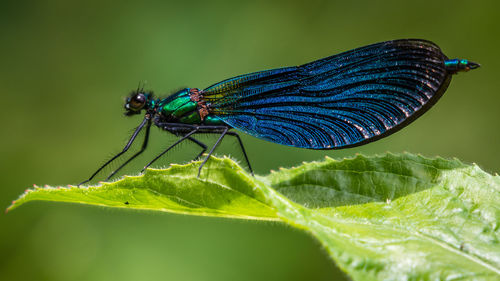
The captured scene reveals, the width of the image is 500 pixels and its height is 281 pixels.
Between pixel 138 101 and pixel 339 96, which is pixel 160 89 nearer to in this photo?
pixel 138 101

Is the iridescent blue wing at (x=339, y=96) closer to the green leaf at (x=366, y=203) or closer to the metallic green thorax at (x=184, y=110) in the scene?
the metallic green thorax at (x=184, y=110)

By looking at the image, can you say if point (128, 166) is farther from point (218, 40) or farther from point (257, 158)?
point (218, 40)

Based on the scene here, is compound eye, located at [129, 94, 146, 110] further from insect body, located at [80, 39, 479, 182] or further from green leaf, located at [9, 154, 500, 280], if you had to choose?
green leaf, located at [9, 154, 500, 280]

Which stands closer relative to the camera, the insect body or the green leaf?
the green leaf

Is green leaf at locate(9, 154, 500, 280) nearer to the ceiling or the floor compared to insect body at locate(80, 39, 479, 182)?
nearer to the floor

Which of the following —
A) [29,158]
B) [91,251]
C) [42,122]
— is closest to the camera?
[91,251]

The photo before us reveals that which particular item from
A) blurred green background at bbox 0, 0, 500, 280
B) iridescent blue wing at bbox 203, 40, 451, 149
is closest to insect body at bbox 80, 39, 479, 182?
iridescent blue wing at bbox 203, 40, 451, 149

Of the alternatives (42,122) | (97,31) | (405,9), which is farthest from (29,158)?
(405,9)

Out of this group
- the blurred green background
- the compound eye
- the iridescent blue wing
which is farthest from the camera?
the blurred green background
